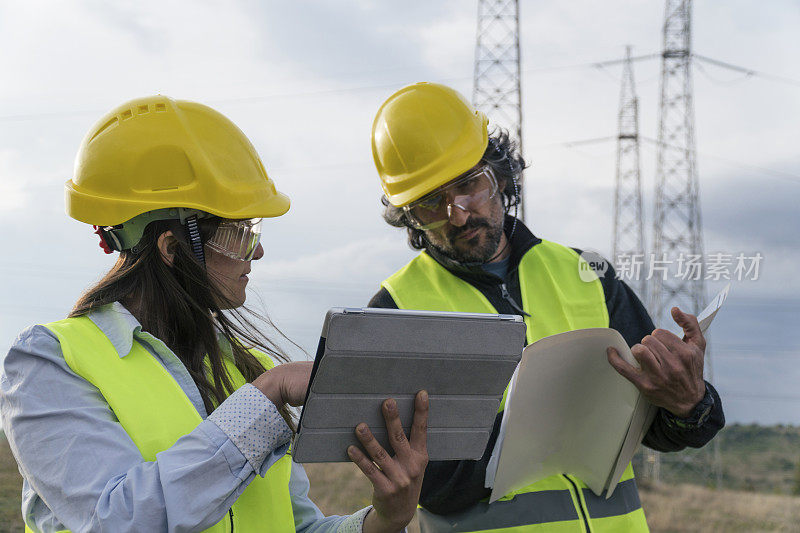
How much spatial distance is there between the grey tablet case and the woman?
0.05 metres

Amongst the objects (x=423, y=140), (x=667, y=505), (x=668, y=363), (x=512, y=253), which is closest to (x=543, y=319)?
(x=512, y=253)

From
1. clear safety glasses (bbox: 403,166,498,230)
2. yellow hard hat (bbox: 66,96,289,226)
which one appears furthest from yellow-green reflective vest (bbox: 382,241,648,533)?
yellow hard hat (bbox: 66,96,289,226)

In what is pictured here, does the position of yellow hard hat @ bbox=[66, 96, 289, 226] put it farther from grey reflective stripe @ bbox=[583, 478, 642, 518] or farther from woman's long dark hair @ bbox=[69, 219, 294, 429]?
grey reflective stripe @ bbox=[583, 478, 642, 518]

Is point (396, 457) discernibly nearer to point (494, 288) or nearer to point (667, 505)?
point (494, 288)

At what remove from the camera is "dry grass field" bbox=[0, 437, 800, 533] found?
8039 millimetres

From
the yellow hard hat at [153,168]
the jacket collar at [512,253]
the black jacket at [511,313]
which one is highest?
the yellow hard hat at [153,168]

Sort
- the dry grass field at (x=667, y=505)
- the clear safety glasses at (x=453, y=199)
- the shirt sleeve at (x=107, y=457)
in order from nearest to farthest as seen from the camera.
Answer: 1. the shirt sleeve at (x=107, y=457)
2. the clear safety glasses at (x=453, y=199)
3. the dry grass field at (x=667, y=505)

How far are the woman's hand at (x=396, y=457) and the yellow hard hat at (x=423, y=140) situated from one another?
1.53 metres

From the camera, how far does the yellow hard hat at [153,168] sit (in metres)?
2.02

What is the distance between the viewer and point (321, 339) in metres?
1.59

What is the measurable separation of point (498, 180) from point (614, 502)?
146 cm

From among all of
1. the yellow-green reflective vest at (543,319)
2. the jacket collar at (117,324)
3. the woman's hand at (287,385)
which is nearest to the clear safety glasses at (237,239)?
the jacket collar at (117,324)

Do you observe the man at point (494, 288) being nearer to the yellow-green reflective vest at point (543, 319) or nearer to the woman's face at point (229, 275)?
the yellow-green reflective vest at point (543, 319)

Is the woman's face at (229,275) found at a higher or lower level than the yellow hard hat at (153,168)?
lower
